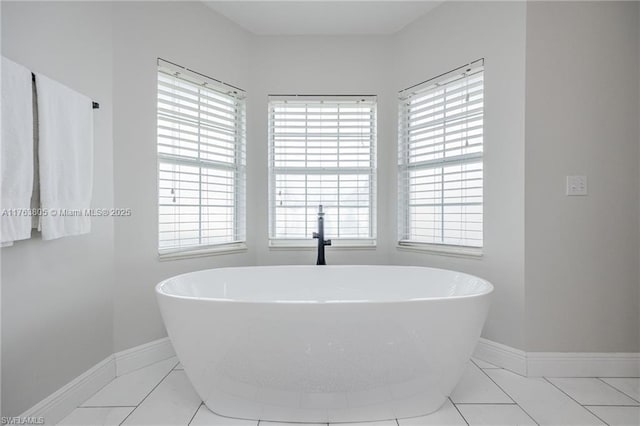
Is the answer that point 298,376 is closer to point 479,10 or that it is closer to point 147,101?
point 147,101

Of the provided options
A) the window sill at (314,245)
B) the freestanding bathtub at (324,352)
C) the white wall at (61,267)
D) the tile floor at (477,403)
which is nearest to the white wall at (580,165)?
the tile floor at (477,403)

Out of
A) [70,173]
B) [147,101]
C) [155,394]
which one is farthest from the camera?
[147,101]

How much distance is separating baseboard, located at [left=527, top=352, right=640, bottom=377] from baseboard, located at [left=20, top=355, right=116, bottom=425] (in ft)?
8.18

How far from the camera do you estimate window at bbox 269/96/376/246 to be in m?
Result: 2.92

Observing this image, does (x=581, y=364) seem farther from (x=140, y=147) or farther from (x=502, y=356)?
(x=140, y=147)

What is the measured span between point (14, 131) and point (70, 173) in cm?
33

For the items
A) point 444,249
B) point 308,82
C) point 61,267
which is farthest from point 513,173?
point 61,267

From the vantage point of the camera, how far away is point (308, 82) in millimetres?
2889

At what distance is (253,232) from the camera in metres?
2.90

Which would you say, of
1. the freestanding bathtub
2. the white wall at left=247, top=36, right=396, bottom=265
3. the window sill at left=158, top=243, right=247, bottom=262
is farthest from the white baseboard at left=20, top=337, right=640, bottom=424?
the white wall at left=247, top=36, right=396, bottom=265

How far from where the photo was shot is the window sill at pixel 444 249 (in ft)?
7.70

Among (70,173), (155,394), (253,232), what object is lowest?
(155,394)

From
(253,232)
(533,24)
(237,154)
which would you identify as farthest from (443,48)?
(253,232)

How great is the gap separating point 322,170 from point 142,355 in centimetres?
187
